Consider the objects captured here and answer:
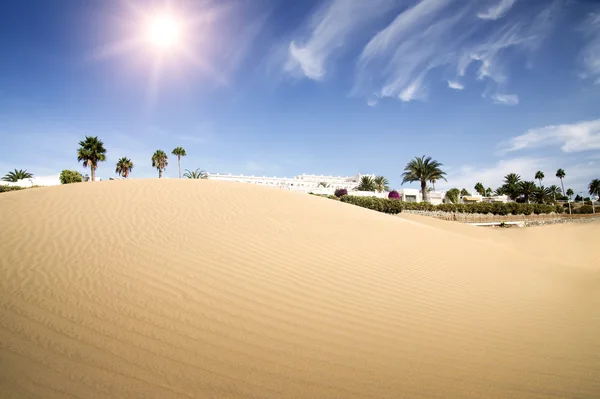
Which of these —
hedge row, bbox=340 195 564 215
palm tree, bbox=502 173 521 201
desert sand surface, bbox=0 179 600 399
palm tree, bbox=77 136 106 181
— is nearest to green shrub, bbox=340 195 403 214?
hedge row, bbox=340 195 564 215

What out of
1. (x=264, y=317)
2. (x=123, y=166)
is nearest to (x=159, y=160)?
(x=123, y=166)

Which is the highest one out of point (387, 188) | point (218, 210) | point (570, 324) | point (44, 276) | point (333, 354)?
point (387, 188)

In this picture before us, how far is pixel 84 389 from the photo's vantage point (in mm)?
1978

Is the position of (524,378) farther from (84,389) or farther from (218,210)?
(218,210)

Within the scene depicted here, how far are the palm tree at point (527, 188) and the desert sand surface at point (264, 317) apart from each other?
245 ft

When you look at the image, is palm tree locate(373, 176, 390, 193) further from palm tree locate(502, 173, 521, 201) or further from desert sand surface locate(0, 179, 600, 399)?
desert sand surface locate(0, 179, 600, 399)

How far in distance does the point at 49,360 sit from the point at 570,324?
5763 millimetres

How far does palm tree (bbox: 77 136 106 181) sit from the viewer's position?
3819 centimetres

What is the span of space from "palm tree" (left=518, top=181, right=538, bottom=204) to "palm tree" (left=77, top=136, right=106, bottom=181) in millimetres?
83137

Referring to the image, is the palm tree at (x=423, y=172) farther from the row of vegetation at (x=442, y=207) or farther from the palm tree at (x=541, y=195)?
the palm tree at (x=541, y=195)

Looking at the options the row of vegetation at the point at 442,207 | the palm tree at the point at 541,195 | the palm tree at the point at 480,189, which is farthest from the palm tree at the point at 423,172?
the palm tree at the point at 480,189

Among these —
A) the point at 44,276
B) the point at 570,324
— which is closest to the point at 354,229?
the point at 570,324

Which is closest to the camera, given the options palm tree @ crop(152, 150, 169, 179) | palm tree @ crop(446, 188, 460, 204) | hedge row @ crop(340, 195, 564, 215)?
hedge row @ crop(340, 195, 564, 215)

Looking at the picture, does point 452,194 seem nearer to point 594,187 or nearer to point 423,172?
point 423,172
